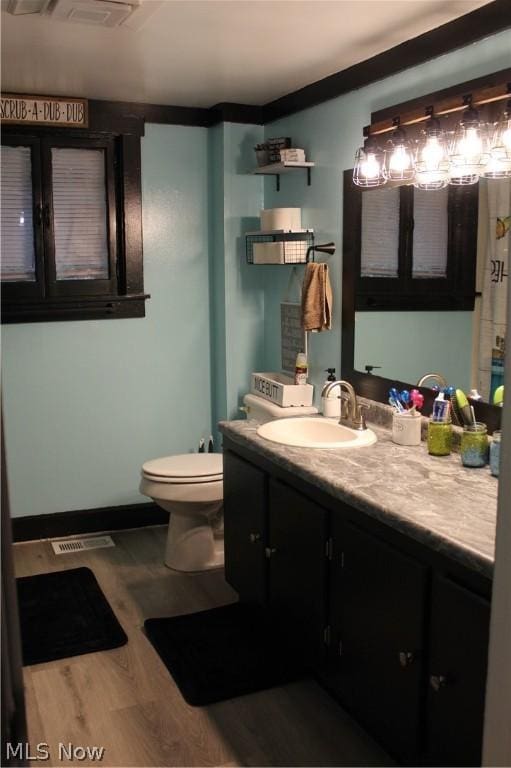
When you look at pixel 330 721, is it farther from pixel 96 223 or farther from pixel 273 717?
pixel 96 223

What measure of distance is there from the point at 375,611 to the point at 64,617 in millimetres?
1566

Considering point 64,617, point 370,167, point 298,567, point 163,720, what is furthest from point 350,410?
point 64,617

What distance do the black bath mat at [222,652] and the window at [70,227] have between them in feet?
5.63

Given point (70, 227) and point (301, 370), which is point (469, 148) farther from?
point (70, 227)

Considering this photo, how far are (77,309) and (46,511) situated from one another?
108 cm

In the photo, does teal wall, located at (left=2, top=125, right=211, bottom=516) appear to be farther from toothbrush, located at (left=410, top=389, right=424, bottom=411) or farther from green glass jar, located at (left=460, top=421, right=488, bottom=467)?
green glass jar, located at (left=460, top=421, right=488, bottom=467)

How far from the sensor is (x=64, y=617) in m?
3.18

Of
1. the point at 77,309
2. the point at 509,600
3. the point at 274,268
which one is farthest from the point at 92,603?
the point at 509,600

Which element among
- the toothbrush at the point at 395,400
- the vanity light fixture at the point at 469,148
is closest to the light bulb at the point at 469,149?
the vanity light fixture at the point at 469,148

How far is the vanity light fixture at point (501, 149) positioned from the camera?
2.37 meters

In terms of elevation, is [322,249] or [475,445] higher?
[322,249]

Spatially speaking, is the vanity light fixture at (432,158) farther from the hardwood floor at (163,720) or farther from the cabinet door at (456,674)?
the hardwood floor at (163,720)

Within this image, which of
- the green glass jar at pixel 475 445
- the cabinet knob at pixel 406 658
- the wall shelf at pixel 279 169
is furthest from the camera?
the wall shelf at pixel 279 169

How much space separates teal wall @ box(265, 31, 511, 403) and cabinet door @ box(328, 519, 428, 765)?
807mm
